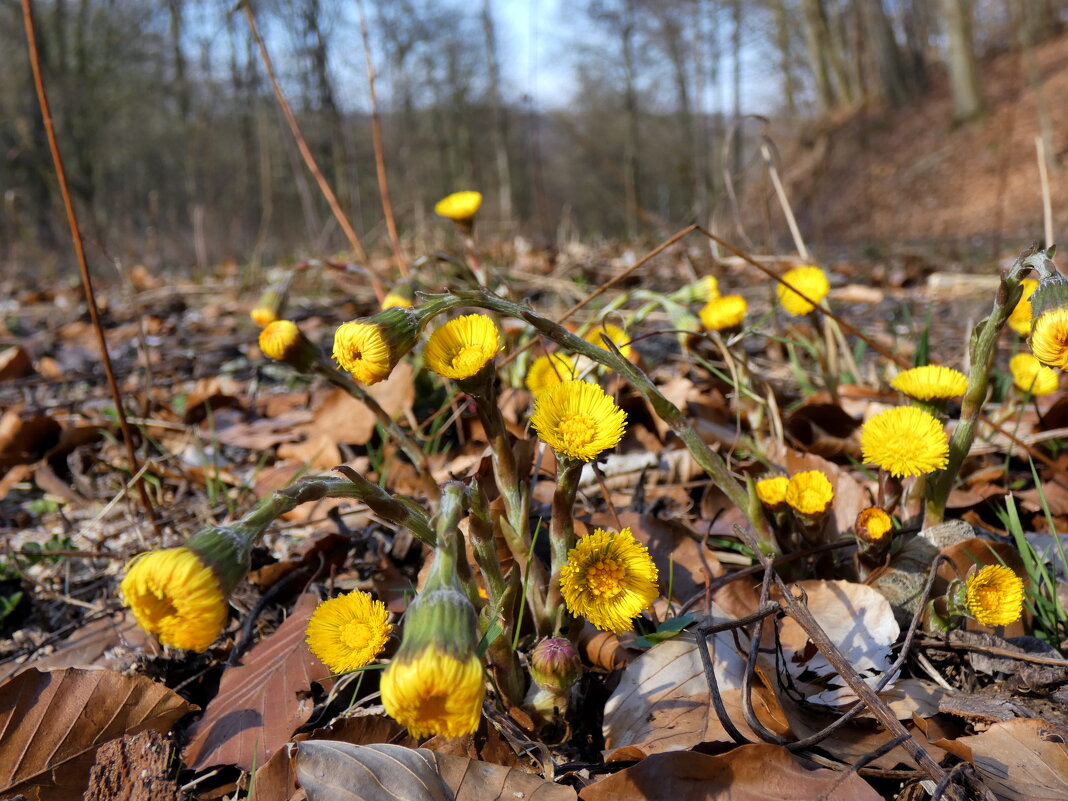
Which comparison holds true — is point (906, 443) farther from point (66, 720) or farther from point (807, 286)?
point (66, 720)

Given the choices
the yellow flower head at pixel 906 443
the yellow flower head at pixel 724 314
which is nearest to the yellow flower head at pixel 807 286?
the yellow flower head at pixel 724 314

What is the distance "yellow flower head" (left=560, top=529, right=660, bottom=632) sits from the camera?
836 millimetres

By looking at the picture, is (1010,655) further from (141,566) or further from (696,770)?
(141,566)

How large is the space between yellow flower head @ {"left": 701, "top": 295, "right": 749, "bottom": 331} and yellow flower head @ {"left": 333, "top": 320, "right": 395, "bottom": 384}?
0.84 meters

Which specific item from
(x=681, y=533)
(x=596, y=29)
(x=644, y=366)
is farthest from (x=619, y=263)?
(x=596, y=29)

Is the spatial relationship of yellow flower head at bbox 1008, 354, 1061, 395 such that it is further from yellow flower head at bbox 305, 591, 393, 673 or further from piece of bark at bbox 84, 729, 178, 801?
piece of bark at bbox 84, 729, 178, 801

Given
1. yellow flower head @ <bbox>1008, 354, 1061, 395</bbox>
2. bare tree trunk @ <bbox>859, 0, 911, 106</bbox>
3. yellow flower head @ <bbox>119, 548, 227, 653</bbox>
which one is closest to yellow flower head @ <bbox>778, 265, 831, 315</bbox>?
yellow flower head @ <bbox>1008, 354, 1061, 395</bbox>

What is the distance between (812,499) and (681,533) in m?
0.24

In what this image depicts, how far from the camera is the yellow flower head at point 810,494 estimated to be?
1.08m

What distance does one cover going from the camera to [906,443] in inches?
39.3

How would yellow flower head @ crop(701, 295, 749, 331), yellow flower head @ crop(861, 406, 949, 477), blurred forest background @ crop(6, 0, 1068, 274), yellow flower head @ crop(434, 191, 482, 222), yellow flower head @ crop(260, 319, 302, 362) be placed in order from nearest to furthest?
yellow flower head @ crop(861, 406, 949, 477) → yellow flower head @ crop(260, 319, 302, 362) → yellow flower head @ crop(701, 295, 749, 331) → yellow flower head @ crop(434, 191, 482, 222) → blurred forest background @ crop(6, 0, 1068, 274)

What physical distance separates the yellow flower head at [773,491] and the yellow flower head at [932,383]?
22cm

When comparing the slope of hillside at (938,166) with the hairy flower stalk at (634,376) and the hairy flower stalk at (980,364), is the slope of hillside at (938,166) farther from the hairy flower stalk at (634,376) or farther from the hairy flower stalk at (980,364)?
the hairy flower stalk at (634,376)

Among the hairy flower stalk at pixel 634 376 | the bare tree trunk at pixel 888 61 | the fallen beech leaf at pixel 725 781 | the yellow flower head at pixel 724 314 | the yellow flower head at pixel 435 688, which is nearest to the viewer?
the yellow flower head at pixel 435 688
